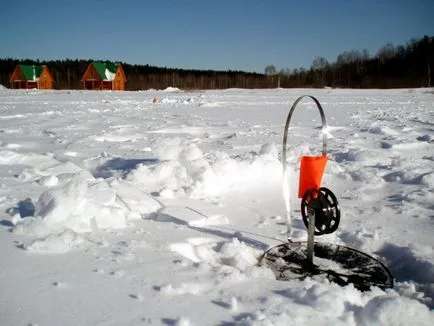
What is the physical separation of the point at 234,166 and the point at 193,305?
102 inches

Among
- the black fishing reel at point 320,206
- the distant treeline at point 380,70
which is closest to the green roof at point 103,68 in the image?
the distant treeline at point 380,70

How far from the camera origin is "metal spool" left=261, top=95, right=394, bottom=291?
2406 mm

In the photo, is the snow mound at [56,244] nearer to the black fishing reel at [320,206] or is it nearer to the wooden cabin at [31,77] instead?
the black fishing reel at [320,206]

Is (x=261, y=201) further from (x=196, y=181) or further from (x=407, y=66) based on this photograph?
(x=407, y=66)

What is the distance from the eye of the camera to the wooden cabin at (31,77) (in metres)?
52.8

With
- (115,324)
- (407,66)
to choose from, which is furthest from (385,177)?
(407,66)

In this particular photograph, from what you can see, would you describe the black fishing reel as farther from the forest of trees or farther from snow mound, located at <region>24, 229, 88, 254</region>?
the forest of trees

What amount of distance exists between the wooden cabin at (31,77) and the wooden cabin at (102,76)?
754 cm

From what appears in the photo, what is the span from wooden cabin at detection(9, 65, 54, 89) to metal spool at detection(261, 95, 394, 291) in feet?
190

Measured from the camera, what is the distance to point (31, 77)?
52750 millimetres

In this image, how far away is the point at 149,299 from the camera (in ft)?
6.71

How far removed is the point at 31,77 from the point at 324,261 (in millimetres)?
58216

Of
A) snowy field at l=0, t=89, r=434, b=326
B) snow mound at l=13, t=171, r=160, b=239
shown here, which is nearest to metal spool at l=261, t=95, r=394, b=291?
snowy field at l=0, t=89, r=434, b=326

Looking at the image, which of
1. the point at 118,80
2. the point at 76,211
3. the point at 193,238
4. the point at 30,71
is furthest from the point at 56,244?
the point at 30,71
